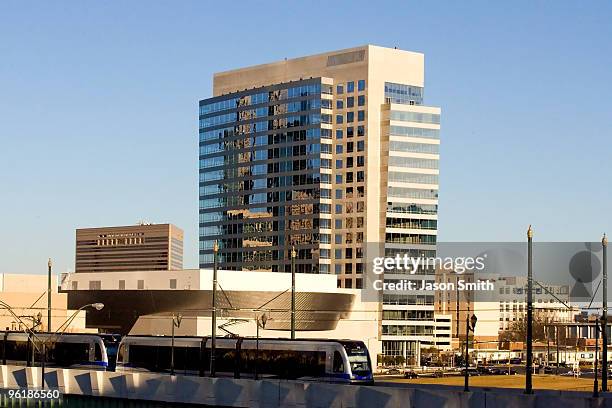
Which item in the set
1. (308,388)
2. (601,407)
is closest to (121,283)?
(308,388)

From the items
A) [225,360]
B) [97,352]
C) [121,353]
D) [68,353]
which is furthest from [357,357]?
[68,353]

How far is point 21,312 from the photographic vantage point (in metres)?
152

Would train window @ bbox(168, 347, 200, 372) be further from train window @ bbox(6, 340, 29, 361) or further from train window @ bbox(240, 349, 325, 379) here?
train window @ bbox(6, 340, 29, 361)

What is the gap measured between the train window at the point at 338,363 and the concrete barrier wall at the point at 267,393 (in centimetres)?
777

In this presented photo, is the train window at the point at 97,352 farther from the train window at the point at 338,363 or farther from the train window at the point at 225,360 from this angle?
the train window at the point at 338,363

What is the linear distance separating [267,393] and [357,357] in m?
10.3

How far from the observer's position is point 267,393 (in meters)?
55.9

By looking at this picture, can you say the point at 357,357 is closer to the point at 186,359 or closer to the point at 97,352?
the point at 186,359

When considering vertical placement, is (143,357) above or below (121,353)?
below

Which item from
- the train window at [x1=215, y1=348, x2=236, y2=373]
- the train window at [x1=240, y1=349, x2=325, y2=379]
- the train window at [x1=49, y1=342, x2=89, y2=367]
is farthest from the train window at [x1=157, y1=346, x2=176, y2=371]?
the train window at [x1=240, y1=349, x2=325, y2=379]

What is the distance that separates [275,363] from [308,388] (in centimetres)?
1371

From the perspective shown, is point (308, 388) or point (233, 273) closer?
point (308, 388)

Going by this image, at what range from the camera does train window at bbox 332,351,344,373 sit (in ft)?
211

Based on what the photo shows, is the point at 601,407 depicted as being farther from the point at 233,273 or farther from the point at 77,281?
the point at 77,281
